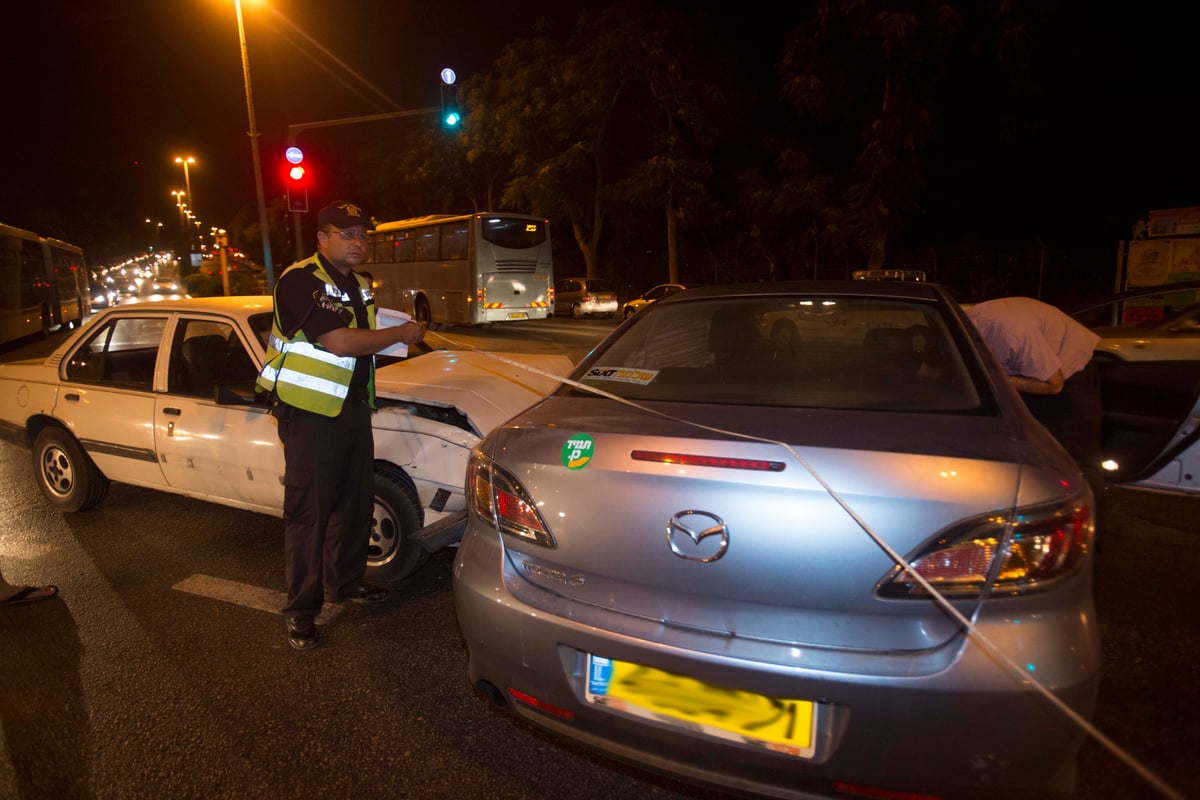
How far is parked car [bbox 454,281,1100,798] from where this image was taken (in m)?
1.65

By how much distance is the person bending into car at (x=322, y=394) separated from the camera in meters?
3.16

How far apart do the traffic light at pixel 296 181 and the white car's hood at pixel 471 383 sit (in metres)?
10.2

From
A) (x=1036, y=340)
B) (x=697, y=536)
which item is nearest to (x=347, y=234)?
(x=697, y=536)

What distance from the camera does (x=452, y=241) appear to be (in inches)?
802

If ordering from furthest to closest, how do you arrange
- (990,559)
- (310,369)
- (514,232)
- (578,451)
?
(514,232)
(310,369)
(578,451)
(990,559)

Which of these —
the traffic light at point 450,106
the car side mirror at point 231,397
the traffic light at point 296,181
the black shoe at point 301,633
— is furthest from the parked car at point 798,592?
the traffic light at point 450,106

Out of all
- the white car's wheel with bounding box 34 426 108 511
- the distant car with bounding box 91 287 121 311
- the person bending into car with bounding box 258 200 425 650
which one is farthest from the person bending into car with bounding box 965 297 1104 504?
the distant car with bounding box 91 287 121 311

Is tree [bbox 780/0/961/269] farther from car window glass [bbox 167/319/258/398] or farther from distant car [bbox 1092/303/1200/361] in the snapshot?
car window glass [bbox 167/319/258/398]

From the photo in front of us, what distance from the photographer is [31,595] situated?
3.72 m

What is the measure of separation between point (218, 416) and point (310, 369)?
148cm

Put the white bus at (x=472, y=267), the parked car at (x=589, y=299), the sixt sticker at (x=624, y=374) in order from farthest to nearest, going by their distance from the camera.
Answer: the parked car at (x=589, y=299), the white bus at (x=472, y=267), the sixt sticker at (x=624, y=374)

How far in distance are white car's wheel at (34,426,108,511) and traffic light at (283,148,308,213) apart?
9.33 m

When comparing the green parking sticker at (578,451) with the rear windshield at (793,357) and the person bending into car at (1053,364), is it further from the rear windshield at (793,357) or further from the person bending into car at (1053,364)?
the person bending into car at (1053,364)

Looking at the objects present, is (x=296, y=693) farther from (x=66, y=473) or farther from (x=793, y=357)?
(x=66, y=473)
